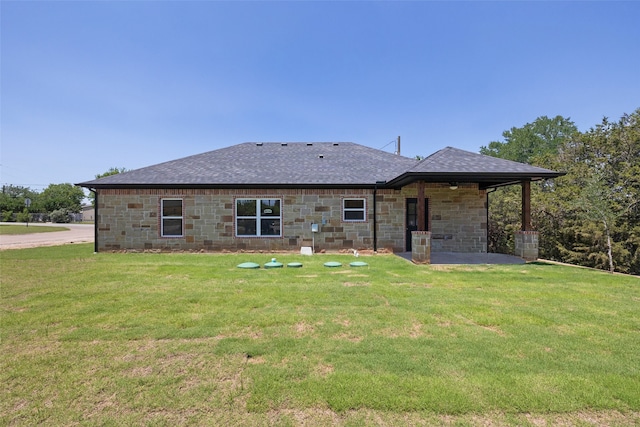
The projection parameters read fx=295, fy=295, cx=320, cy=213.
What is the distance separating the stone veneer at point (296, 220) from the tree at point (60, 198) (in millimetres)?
70098

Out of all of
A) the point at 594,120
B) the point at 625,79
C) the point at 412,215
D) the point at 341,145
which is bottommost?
the point at 412,215

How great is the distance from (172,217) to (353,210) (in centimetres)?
773

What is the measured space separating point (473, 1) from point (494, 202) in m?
13.0

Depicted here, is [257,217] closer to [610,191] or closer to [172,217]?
[172,217]

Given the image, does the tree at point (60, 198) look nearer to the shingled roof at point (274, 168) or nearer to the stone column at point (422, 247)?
the shingled roof at point (274, 168)

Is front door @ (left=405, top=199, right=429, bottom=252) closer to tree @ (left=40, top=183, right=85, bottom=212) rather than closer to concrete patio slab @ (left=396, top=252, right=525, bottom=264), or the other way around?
concrete patio slab @ (left=396, top=252, right=525, bottom=264)

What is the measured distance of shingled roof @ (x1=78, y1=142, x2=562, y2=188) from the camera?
9656 mm

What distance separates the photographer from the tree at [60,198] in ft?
218

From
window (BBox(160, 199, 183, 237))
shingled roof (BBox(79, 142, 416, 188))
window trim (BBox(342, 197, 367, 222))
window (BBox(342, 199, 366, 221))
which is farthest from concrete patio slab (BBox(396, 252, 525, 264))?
window (BBox(160, 199, 183, 237))

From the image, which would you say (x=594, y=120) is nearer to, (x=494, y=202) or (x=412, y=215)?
(x=494, y=202)

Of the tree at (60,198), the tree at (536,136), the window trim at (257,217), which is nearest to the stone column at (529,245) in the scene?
the window trim at (257,217)

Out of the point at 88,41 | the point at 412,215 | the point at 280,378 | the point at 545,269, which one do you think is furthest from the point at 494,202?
the point at 88,41

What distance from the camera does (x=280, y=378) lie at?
2826mm

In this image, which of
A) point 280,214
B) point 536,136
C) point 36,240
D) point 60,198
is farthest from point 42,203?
point 536,136
